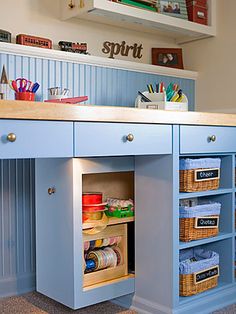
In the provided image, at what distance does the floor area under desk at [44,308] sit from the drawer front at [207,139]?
0.72 metres

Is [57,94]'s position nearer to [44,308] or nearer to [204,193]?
[204,193]

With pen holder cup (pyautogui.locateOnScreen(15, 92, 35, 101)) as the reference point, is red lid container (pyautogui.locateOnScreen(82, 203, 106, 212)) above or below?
below

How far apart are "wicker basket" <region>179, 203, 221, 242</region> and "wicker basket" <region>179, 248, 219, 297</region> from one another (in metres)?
0.11

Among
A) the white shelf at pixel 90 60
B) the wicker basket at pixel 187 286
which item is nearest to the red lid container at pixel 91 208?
the wicker basket at pixel 187 286

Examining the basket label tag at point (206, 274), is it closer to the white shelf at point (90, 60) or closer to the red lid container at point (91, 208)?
the red lid container at point (91, 208)

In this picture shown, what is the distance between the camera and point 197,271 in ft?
6.08

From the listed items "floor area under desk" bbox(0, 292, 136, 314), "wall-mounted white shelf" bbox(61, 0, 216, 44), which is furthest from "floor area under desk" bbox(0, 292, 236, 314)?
"wall-mounted white shelf" bbox(61, 0, 216, 44)

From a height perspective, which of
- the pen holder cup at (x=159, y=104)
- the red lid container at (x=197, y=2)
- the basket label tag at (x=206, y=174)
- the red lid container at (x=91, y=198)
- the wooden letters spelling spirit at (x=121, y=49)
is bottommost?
the red lid container at (x=91, y=198)

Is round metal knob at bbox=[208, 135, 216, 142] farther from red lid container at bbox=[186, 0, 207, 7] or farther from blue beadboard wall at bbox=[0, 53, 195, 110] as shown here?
red lid container at bbox=[186, 0, 207, 7]

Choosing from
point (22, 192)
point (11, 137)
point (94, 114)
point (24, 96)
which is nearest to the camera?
point (11, 137)

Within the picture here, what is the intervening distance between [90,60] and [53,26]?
0.26 meters

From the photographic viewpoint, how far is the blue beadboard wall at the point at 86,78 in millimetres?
2031

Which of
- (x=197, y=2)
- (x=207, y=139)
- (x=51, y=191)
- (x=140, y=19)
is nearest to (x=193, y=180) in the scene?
(x=207, y=139)

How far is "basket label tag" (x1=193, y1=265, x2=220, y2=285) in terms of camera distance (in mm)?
1853
